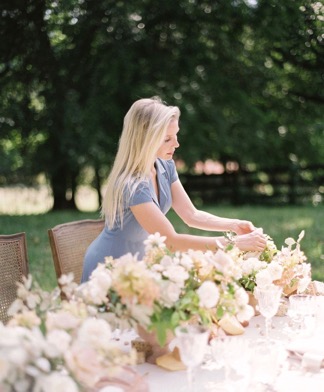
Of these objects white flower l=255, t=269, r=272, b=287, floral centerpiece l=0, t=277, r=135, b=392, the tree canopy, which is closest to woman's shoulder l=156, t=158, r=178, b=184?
white flower l=255, t=269, r=272, b=287

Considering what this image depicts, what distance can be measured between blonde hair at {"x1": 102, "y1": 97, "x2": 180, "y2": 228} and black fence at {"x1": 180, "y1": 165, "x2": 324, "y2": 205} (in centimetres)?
1300

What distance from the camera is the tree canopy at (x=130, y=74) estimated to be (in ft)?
33.0

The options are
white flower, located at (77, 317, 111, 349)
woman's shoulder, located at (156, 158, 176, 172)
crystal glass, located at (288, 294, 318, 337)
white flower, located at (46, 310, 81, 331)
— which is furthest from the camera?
woman's shoulder, located at (156, 158, 176, 172)

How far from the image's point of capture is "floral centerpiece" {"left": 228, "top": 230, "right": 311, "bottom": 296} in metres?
2.54

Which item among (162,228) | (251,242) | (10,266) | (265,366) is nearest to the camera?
(265,366)

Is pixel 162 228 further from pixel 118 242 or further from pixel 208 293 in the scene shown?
pixel 208 293

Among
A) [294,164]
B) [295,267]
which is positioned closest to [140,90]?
[294,164]

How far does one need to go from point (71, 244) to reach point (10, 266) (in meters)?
0.48

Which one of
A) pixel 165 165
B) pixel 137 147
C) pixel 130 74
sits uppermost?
pixel 130 74

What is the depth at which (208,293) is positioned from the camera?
1.84 meters

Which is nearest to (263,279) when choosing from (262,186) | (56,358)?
(56,358)

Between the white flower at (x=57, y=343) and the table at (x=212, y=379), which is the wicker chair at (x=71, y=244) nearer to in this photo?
the table at (x=212, y=379)

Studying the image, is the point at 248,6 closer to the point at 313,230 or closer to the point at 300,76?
the point at 300,76

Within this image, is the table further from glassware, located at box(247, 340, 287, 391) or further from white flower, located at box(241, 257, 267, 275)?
white flower, located at box(241, 257, 267, 275)
